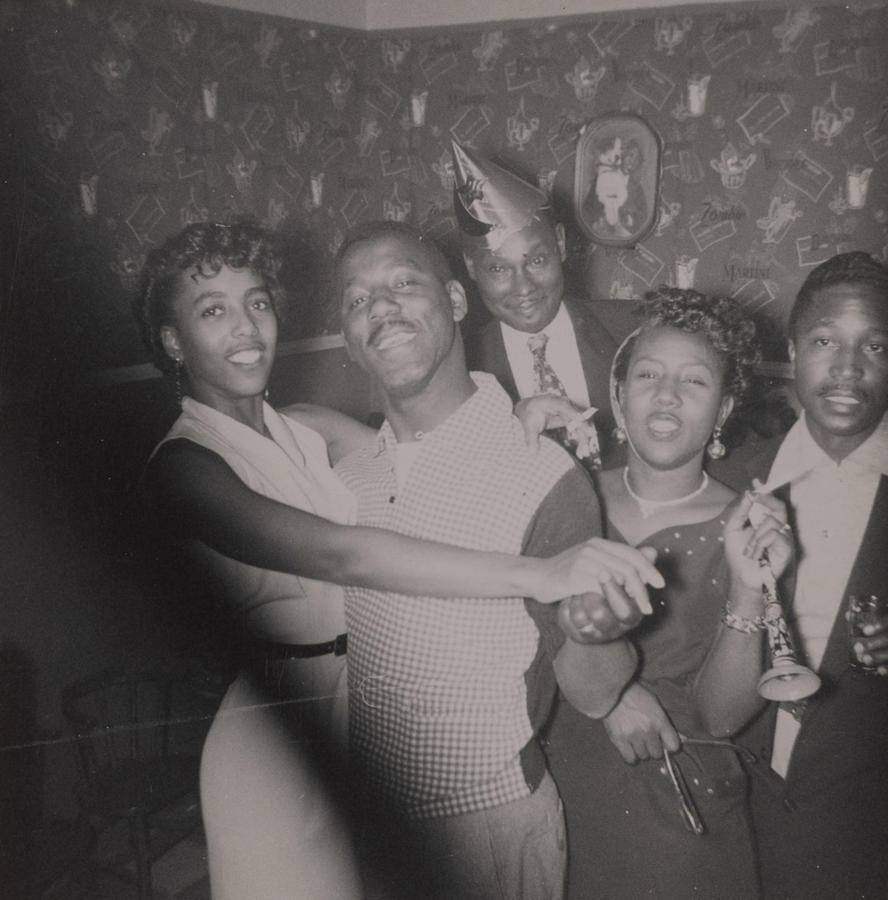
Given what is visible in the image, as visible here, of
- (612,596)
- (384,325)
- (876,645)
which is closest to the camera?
(612,596)

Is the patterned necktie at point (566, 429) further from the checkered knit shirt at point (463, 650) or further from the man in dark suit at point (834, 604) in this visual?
the man in dark suit at point (834, 604)

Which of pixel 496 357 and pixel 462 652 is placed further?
pixel 496 357

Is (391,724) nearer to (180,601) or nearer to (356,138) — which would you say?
(180,601)

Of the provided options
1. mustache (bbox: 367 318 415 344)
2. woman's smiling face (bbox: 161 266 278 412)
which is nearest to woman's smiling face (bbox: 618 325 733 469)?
mustache (bbox: 367 318 415 344)

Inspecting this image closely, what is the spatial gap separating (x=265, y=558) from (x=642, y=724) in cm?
57

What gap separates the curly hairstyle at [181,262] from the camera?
90 cm

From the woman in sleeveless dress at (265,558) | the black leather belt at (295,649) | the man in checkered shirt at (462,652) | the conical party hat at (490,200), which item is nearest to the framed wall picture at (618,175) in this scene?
the conical party hat at (490,200)

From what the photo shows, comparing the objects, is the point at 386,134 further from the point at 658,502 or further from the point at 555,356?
the point at 658,502

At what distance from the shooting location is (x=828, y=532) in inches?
39.6

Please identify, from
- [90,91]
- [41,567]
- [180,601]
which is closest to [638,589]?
[180,601]

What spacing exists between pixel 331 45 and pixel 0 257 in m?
0.56

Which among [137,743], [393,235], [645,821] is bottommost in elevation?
[645,821]

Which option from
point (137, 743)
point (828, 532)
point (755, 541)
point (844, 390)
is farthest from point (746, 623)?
point (137, 743)

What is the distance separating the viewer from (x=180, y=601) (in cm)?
100
